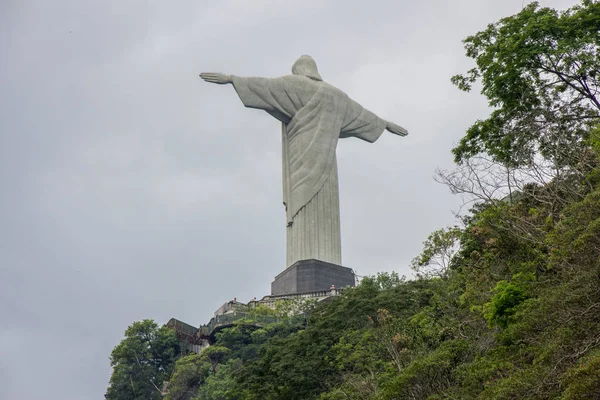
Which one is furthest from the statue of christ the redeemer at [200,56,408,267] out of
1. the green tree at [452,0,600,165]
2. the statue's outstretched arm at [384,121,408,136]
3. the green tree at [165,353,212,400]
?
the green tree at [452,0,600,165]

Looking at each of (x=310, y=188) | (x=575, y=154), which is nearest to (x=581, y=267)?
(x=575, y=154)

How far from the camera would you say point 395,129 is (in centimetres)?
3350

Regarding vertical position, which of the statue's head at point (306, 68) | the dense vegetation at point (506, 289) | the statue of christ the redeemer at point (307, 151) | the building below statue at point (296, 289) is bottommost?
the dense vegetation at point (506, 289)

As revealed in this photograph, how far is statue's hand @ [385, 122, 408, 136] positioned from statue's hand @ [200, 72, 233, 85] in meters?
8.31

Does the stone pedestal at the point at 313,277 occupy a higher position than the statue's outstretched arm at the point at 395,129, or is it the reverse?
the statue's outstretched arm at the point at 395,129

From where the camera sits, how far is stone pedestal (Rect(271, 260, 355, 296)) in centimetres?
2769

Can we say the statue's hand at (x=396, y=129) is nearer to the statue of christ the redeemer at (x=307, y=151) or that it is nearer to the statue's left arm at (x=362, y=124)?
A: the statue's left arm at (x=362, y=124)

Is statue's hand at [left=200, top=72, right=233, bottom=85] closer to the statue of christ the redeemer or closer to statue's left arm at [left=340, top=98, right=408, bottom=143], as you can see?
the statue of christ the redeemer

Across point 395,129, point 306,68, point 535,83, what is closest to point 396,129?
point 395,129

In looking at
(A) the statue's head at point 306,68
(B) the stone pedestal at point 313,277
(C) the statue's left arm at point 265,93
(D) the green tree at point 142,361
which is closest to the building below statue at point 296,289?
(B) the stone pedestal at point 313,277

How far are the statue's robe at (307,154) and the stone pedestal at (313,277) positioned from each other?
565 millimetres

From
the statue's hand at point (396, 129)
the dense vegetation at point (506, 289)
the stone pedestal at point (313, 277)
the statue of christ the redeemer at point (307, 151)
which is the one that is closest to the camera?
the dense vegetation at point (506, 289)

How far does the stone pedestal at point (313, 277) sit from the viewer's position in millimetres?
27688

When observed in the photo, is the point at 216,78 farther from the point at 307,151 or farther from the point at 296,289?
the point at 296,289
